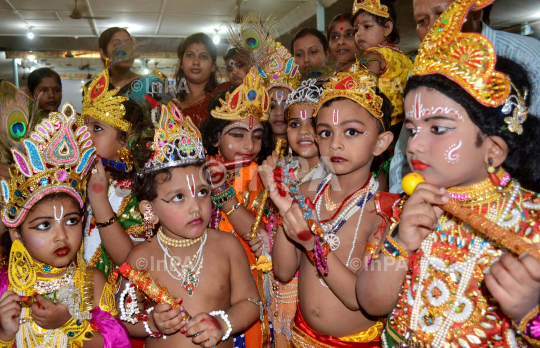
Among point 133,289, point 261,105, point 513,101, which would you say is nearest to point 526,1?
point 261,105

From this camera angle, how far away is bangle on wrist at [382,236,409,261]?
4.64ft

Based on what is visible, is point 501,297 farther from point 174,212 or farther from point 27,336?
point 27,336

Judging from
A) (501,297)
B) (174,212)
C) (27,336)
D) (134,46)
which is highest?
(134,46)

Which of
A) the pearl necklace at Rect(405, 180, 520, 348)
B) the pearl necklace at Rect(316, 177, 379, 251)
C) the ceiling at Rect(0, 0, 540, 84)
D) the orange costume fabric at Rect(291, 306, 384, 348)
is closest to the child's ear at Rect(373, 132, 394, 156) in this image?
the pearl necklace at Rect(316, 177, 379, 251)

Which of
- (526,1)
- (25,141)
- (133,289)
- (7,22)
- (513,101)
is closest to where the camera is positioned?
(513,101)

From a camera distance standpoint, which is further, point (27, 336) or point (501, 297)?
point (27, 336)

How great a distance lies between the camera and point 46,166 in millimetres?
1835

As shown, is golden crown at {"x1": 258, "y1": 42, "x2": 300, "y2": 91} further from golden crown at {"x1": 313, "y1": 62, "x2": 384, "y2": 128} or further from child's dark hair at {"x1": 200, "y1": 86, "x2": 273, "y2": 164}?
golden crown at {"x1": 313, "y1": 62, "x2": 384, "y2": 128}

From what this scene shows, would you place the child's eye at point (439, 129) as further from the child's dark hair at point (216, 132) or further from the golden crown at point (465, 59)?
the child's dark hair at point (216, 132)

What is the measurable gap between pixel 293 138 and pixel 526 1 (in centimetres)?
754

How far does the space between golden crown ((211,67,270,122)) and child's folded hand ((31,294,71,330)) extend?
1483mm

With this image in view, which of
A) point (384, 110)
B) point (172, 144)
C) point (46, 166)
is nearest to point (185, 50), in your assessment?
point (172, 144)

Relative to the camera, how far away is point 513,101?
4.28 ft

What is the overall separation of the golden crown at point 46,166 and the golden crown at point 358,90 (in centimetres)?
119
